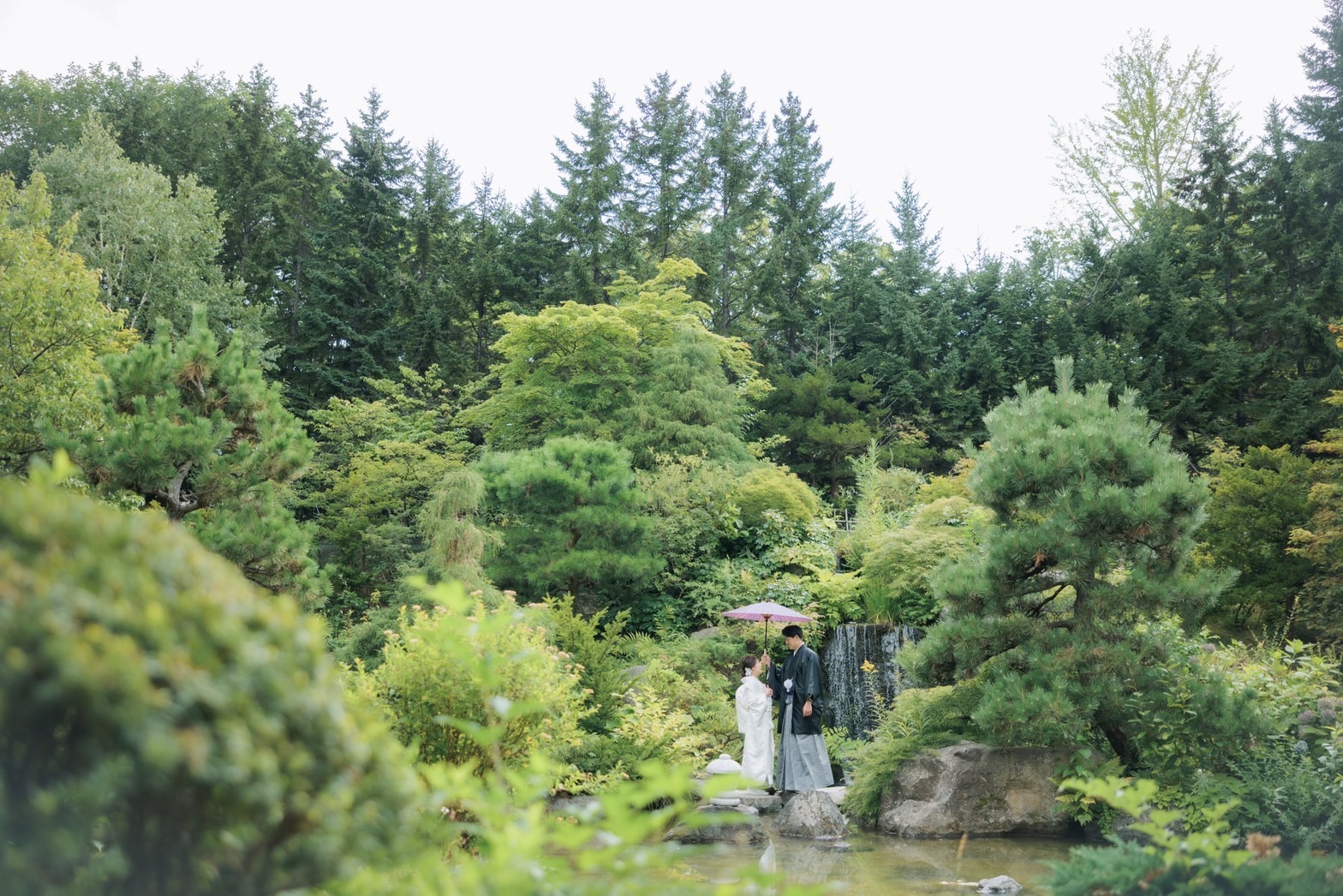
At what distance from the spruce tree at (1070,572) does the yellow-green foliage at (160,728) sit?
6.78m

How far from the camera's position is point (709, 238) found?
25281 mm

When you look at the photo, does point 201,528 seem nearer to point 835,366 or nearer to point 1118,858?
point 1118,858

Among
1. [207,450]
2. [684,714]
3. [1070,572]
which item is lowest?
[684,714]

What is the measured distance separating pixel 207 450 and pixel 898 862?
7319 millimetres

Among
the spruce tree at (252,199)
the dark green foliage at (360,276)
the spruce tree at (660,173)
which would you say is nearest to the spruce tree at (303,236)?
the dark green foliage at (360,276)

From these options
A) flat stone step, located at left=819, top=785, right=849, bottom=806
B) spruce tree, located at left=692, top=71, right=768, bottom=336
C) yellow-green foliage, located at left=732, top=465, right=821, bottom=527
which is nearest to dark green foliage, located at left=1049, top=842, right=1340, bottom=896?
flat stone step, located at left=819, top=785, right=849, bottom=806

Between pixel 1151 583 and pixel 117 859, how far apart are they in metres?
7.73

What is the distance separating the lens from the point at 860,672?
40.3 ft

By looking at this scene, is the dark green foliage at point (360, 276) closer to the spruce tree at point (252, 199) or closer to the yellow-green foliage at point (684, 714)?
the spruce tree at point (252, 199)

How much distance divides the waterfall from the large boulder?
339 centimetres

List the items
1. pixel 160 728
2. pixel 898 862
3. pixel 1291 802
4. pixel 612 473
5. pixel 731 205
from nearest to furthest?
pixel 160 728
pixel 1291 802
pixel 898 862
pixel 612 473
pixel 731 205

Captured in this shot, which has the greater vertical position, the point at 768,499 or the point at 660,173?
the point at 660,173

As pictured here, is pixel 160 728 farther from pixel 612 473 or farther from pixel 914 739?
pixel 612 473

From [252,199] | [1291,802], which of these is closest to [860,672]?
[1291,802]
